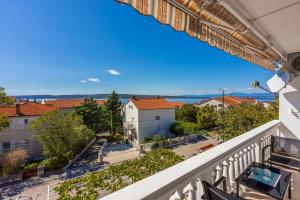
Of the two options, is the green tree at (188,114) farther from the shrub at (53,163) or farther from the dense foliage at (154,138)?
the shrub at (53,163)

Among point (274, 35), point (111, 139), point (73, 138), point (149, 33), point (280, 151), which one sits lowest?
point (111, 139)

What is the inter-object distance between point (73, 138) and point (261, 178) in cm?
1661

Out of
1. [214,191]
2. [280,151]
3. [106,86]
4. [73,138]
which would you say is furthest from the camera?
[106,86]

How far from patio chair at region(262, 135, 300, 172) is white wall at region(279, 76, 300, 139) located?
1399mm

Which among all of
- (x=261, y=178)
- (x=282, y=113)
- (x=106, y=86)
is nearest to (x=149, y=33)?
(x=282, y=113)

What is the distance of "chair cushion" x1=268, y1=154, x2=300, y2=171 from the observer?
7.74 ft

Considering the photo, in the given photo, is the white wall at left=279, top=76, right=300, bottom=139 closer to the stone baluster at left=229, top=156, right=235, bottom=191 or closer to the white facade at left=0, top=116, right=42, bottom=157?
the stone baluster at left=229, top=156, right=235, bottom=191

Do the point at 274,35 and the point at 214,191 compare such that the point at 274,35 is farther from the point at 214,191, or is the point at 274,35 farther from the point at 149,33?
the point at 149,33

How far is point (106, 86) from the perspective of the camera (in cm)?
8831

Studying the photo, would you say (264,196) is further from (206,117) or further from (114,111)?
(114,111)

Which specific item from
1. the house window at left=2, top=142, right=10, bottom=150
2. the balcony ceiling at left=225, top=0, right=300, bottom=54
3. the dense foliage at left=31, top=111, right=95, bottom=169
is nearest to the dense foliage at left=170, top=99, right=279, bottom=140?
the balcony ceiling at left=225, top=0, right=300, bottom=54

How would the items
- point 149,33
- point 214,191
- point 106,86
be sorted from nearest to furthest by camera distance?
1. point 214,191
2. point 149,33
3. point 106,86

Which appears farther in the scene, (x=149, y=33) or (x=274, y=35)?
(x=149, y=33)

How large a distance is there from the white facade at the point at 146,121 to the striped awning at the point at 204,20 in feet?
57.5
